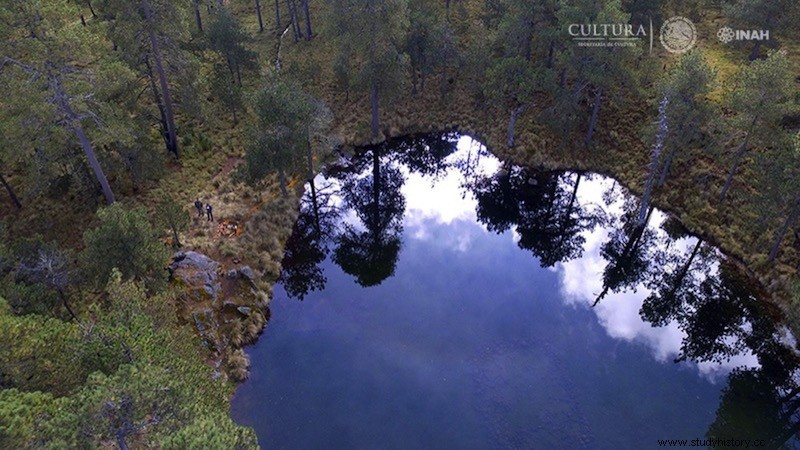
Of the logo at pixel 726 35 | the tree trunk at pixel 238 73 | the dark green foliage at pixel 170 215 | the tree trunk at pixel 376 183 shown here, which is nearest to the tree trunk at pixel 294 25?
the tree trunk at pixel 238 73

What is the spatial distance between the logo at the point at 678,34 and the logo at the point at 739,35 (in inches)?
79.8

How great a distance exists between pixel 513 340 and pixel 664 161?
18826 millimetres

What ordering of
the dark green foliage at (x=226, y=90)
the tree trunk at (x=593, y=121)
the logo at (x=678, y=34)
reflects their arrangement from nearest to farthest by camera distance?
the tree trunk at (x=593, y=121) → the dark green foliage at (x=226, y=90) → the logo at (x=678, y=34)

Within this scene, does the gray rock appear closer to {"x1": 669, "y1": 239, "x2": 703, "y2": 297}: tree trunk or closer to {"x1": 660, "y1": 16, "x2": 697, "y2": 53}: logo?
{"x1": 669, "y1": 239, "x2": 703, "y2": 297}: tree trunk

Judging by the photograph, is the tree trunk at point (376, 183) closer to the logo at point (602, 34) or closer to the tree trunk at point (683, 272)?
the logo at point (602, 34)

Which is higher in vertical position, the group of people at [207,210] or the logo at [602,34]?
the logo at [602,34]

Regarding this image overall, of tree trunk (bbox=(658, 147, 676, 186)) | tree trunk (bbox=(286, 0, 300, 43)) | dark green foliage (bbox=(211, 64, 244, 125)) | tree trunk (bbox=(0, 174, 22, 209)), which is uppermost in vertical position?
tree trunk (bbox=(286, 0, 300, 43))

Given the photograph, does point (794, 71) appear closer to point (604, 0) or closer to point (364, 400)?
point (604, 0)


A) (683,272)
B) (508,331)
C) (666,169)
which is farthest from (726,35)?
(508,331)

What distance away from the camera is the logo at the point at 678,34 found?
44250 mm

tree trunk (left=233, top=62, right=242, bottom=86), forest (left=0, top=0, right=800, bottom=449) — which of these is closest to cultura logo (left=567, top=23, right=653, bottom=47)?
forest (left=0, top=0, right=800, bottom=449)

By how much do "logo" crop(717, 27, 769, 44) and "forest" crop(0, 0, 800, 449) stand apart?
0.66 metres

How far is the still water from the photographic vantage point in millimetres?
23031

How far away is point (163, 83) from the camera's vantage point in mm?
31984
